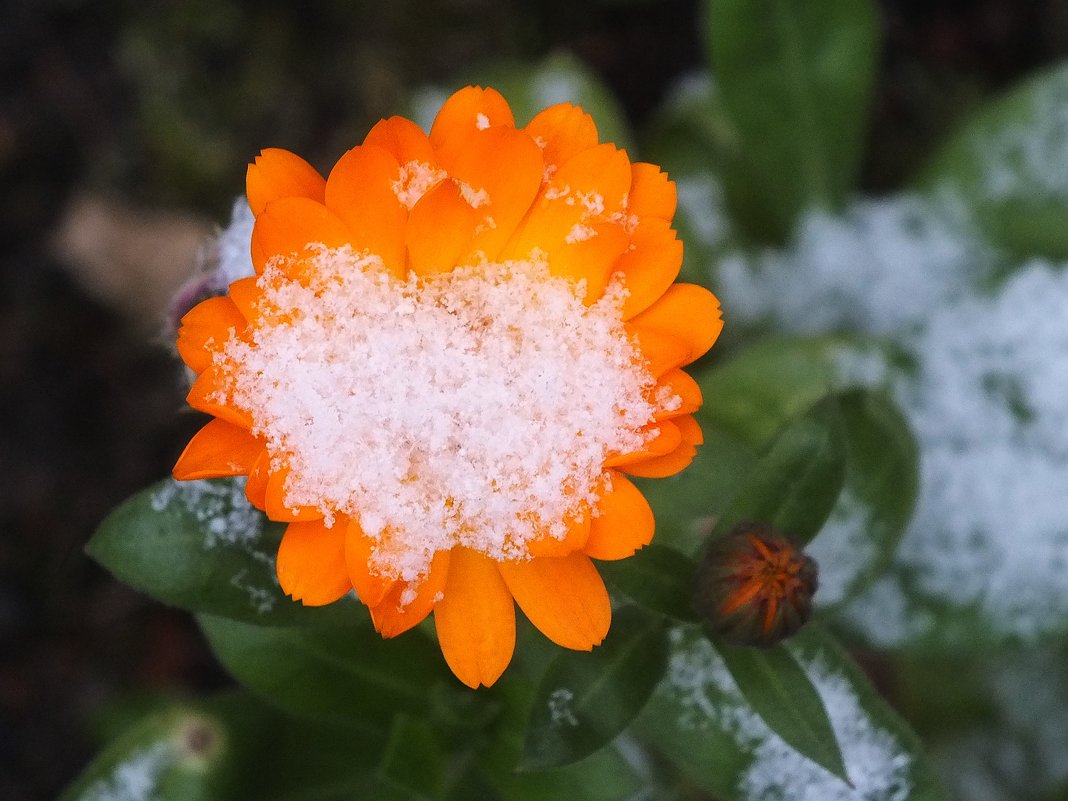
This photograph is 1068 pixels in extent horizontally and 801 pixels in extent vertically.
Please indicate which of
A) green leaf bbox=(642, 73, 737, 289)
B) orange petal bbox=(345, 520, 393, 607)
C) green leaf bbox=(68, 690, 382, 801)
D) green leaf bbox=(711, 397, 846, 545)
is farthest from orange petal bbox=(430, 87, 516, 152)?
green leaf bbox=(642, 73, 737, 289)

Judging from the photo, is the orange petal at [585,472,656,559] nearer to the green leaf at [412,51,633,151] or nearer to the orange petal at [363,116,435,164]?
the orange petal at [363,116,435,164]

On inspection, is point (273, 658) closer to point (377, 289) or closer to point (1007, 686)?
point (377, 289)

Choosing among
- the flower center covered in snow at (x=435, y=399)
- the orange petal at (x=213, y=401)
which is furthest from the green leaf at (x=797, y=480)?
the orange petal at (x=213, y=401)

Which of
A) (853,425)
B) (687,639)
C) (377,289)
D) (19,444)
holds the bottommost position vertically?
(19,444)

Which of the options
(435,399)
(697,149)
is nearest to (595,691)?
(435,399)

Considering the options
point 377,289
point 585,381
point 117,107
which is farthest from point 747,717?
point 117,107

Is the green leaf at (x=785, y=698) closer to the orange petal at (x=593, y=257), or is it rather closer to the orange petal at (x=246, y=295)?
the orange petal at (x=593, y=257)
